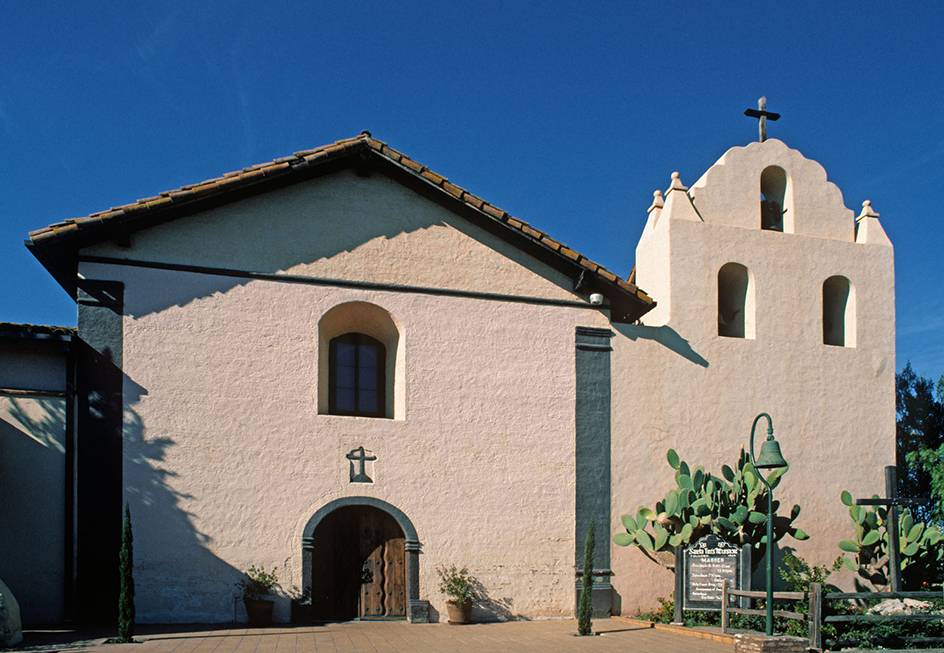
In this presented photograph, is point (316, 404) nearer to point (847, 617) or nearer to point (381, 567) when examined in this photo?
point (381, 567)

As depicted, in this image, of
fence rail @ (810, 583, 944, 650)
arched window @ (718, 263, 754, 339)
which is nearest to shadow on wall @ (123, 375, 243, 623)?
fence rail @ (810, 583, 944, 650)

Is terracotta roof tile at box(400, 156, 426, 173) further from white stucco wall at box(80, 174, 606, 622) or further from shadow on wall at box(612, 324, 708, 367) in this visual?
shadow on wall at box(612, 324, 708, 367)

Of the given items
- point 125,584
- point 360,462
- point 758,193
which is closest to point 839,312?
point 758,193

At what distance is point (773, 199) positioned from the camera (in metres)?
18.7

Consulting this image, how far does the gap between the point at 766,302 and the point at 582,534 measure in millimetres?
5911

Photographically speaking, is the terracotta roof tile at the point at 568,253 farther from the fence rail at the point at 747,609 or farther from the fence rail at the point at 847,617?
the fence rail at the point at 847,617

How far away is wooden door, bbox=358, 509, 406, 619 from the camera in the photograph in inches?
580

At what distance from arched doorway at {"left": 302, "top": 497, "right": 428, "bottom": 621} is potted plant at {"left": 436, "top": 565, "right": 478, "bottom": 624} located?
16.4 inches

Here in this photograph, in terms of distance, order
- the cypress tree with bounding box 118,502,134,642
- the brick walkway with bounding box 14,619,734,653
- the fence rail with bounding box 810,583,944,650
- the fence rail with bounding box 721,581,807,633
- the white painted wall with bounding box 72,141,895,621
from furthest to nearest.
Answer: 1. the white painted wall with bounding box 72,141,895,621
2. the fence rail with bounding box 721,581,807,633
3. the fence rail with bounding box 810,583,944,650
4. the brick walkway with bounding box 14,619,734,653
5. the cypress tree with bounding box 118,502,134,642

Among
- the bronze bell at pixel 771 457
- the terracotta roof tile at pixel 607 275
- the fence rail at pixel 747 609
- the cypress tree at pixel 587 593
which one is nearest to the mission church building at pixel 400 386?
the terracotta roof tile at pixel 607 275

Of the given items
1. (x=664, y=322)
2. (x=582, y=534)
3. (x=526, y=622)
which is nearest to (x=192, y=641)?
(x=526, y=622)

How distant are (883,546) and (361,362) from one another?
10282mm

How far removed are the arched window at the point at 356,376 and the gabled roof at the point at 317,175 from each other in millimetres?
2892

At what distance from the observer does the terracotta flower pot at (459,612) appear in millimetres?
14609
